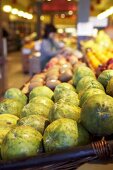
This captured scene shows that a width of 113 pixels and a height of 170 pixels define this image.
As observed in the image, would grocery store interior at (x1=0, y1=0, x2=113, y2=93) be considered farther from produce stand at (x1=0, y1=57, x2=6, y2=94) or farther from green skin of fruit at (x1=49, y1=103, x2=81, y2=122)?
green skin of fruit at (x1=49, y1=103, x2=81, y2=122)

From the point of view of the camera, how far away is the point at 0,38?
5.75 metres

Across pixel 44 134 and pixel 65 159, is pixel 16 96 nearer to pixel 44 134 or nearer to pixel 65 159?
pixel 44 134

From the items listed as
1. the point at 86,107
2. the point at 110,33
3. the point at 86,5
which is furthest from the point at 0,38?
the point at 86,107

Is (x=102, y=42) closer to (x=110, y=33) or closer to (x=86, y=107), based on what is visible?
(x=110, y=33)

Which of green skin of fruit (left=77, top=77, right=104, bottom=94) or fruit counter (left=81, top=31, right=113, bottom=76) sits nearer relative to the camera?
green skin of fruit (left=77, top=77, right=104, bottom=94)

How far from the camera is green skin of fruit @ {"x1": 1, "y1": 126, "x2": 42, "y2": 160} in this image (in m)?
1.12

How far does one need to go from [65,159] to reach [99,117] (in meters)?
0.25

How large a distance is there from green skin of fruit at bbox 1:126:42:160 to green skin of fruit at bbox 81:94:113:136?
22cm

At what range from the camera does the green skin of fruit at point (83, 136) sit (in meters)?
1.17

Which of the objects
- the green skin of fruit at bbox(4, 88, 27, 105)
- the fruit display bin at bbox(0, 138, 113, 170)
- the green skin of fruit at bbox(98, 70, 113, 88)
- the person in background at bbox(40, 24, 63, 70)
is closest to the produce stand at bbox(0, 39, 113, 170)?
the fruit display bin at bbox(0, 138, 113, 170)

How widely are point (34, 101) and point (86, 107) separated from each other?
516 mm

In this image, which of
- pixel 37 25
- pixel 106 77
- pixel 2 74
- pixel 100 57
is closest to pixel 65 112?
pixel 106 77

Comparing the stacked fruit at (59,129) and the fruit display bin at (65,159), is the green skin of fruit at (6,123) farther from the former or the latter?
the fruit display bin at (65,159)

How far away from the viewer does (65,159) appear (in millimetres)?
1015
